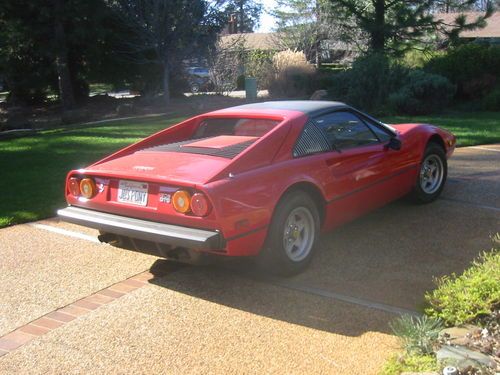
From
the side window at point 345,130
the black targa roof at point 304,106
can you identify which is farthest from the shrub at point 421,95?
the black targa roof at point 304,106

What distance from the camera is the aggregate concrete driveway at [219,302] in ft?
11.3

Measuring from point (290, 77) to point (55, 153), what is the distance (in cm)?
1329

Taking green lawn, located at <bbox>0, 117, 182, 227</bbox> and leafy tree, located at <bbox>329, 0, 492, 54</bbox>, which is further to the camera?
leafy tree, located at <bbox>329, 0, 492, 54</bbox>

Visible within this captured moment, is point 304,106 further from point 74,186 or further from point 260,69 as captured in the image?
point 260,69

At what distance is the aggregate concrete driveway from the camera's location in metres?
3.44

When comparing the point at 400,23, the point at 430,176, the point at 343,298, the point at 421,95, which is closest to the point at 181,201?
the point at 343,298

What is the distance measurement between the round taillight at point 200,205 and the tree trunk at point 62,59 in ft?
55.9

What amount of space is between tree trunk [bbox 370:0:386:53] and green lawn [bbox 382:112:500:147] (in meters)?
5.07

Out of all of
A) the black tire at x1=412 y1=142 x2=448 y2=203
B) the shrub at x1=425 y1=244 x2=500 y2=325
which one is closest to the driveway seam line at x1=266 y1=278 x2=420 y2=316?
the shrub at x1=425 y1=244 x2=500 y2=325

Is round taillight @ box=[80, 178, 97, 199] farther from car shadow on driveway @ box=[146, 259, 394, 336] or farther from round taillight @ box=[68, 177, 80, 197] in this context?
car shadow on driveway @ box=[146, 259, 394, 336]

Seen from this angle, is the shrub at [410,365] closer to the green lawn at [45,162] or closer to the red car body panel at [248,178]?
the red car body panel at [248,178]

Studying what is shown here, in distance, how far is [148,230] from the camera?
413 cm

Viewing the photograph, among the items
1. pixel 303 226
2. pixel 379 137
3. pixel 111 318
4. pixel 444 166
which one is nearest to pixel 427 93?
pixel 444 166

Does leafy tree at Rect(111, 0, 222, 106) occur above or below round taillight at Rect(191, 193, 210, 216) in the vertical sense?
above
